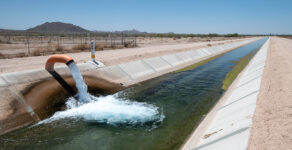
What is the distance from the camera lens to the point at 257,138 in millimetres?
5582

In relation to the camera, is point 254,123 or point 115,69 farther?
point 115,69

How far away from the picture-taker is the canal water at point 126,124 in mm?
7566

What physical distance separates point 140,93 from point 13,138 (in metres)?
7.67

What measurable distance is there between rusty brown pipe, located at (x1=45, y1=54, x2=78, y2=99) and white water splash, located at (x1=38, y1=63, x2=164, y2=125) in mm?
316

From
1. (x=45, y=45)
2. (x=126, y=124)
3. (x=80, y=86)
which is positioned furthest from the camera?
(x=45, y=45)

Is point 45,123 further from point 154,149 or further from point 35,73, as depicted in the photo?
point 154,149

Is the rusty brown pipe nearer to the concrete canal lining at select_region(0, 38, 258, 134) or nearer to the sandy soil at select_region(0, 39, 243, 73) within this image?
the concrete canal lining at select_region(0, 38, 258, 134)

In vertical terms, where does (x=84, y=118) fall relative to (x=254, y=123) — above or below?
below

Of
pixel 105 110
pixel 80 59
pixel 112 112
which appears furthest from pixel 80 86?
pixel 80 59

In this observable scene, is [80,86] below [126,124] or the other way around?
the other way around

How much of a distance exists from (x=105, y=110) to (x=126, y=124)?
1990 millimetres

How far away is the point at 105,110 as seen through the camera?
10.7 m

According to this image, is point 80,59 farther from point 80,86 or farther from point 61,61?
point 80,86

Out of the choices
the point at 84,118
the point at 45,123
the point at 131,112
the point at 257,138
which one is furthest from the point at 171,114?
the point at 45,123
